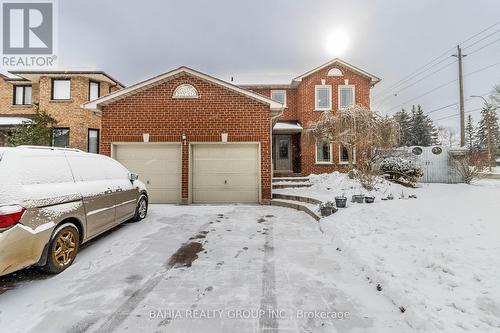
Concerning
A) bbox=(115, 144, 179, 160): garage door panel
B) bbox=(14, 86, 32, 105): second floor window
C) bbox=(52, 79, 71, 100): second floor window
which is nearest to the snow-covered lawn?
bbox=(115, 144, 179, 160): garage door panel

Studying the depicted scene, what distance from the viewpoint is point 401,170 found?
10.2 m

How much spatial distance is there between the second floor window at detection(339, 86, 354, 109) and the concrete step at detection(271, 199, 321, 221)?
9.53m

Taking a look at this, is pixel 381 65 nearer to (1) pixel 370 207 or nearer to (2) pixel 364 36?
(2) pixel 364 36

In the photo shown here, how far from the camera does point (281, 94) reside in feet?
53.7

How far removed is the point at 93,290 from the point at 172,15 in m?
24.0

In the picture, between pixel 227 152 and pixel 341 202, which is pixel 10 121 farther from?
pixel 341 202

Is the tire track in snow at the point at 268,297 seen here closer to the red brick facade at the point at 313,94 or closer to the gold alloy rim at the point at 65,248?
the gold alloy rim at the point at 65,248

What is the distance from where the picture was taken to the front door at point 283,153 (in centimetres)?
1589

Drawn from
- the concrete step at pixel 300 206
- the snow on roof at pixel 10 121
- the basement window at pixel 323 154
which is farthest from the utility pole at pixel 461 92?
the snow on roof at pixel 10 121

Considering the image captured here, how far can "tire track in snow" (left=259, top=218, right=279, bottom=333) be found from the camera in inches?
90.3

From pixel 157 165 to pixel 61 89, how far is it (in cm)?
1121

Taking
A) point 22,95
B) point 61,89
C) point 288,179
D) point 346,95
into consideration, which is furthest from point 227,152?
point 22,95

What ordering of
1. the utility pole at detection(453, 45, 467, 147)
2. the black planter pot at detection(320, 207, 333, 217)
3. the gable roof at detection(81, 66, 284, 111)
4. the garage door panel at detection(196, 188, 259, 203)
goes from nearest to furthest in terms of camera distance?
the black planter pot at detection(320, 207, 333, 217) → the gable roof at detection(81, 66, 284, 111) → the garage door panel at detection(196, 188, 259, 203) → the utility pole at detection(453, 45, 467, 147)

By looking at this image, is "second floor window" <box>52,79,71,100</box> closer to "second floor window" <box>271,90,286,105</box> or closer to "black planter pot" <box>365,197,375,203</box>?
"second floor window" <box>271,90,286,105</box>
